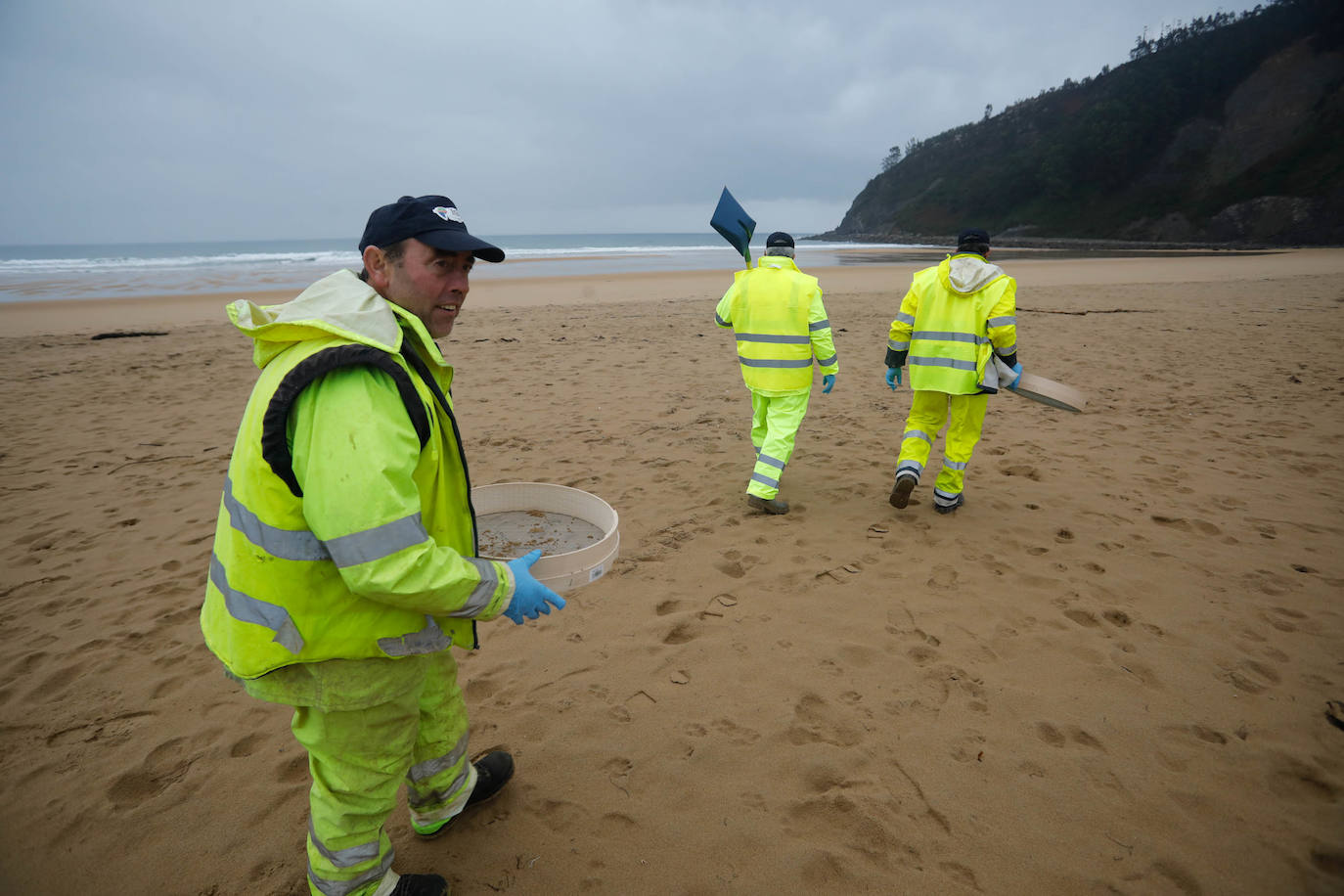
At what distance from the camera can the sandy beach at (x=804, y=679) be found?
2203 mm

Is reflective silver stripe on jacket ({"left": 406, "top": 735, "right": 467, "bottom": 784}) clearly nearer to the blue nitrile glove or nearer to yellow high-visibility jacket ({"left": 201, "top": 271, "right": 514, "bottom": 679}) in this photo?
yellow high-visibility jacket ({"left": 201, "top": 271, "right": 514, "bottom": 679})

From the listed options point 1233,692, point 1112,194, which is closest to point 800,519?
point 1233,692

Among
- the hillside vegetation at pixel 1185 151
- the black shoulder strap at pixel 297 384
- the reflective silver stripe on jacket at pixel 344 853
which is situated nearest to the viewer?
the black shoulder strap at pixel 297 384

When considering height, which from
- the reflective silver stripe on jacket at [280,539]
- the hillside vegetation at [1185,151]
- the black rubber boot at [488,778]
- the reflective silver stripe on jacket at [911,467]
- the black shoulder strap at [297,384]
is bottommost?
the black rubber boot at [488,778]

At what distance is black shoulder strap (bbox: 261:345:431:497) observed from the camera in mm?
1364

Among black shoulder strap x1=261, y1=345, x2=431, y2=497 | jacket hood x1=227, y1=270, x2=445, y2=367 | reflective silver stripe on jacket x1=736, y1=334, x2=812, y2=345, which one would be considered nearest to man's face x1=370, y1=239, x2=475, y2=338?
jacket hood x1=227, y1=270, x2=445, y2=367

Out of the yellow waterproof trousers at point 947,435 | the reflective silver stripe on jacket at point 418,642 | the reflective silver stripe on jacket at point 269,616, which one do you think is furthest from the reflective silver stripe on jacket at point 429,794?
the yellow waterproof trousers at point 947,435

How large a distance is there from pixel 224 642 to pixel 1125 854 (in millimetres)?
2901

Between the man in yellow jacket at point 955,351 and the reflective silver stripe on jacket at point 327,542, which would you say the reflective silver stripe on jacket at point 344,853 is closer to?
the reflective silver stripe on jacket at point 327,542

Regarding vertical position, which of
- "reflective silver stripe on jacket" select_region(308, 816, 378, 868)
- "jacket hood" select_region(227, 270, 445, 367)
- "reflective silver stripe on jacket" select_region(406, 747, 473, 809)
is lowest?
"reflective silver stripe on jacket" select_region(406, 747, 473, 809)

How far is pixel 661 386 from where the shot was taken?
8.34 m

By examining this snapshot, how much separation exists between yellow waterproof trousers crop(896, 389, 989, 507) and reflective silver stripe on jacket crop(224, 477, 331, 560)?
4043 millimetres

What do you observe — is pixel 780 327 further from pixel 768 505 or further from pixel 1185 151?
pixel 1185 151

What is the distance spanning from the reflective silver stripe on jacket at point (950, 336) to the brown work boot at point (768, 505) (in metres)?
1.64
